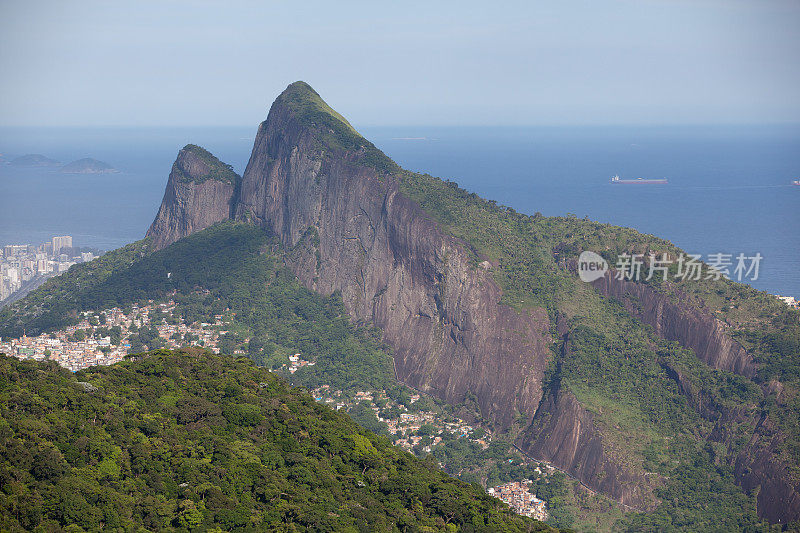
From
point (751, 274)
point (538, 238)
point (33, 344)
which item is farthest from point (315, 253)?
point (751, 274)

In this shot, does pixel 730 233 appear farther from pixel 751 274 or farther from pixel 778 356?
pixel 778 356

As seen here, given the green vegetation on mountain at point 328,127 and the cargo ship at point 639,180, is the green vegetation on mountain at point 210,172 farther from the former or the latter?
the cargo ship at point 639,180

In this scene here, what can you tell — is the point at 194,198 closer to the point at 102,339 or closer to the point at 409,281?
the point at 102,339

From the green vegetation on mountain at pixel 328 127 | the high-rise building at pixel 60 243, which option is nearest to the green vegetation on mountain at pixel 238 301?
the green vegetation on mountain at pixel 328 127

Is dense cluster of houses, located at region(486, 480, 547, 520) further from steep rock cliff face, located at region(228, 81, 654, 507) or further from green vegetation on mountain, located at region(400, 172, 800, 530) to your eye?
green vegetation on mountain, located at region(400, 172, 800, 530)

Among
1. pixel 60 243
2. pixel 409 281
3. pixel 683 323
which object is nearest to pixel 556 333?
pixel 683 323
